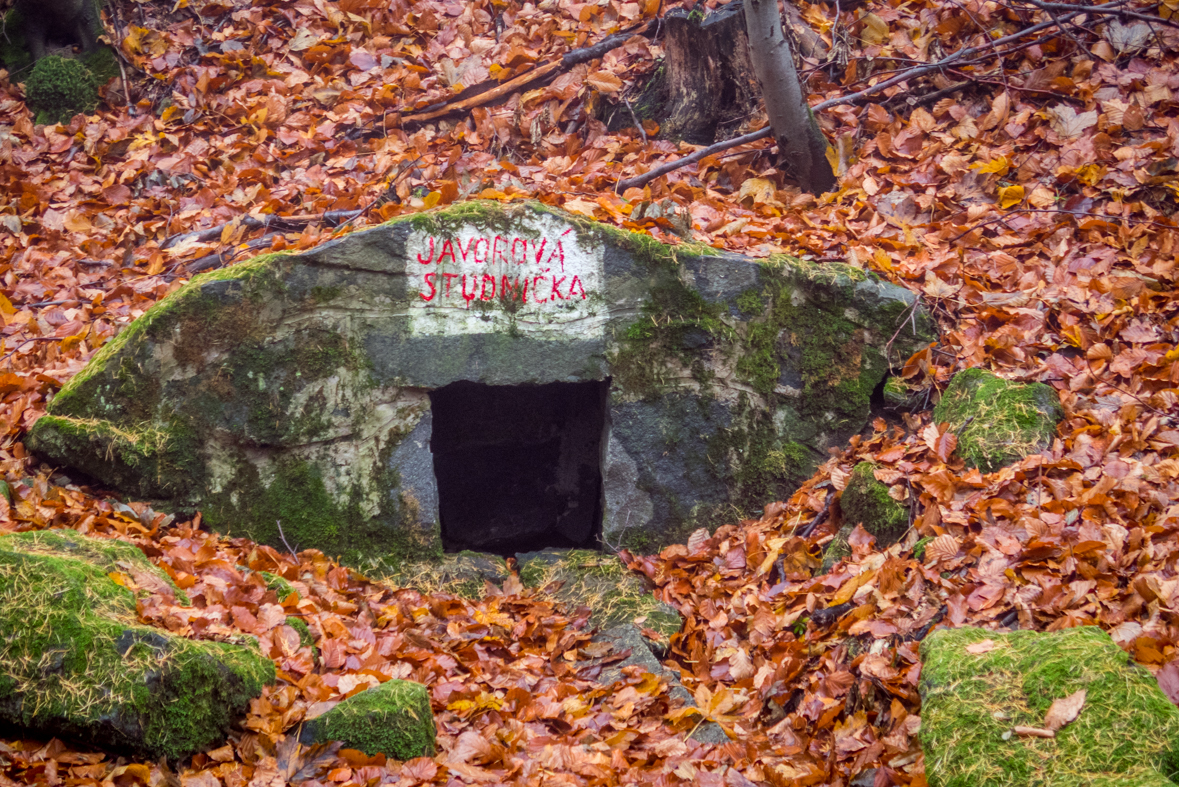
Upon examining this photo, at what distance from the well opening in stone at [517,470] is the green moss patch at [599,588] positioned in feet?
3.53

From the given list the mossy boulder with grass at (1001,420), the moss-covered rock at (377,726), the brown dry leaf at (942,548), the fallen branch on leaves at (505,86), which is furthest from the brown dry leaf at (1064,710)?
the fallen branch on leaves at (505,86)

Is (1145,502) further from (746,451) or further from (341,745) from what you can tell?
(341,745)

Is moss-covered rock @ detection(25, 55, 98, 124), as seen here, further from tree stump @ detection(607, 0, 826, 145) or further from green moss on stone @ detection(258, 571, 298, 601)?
green moss on stone @ detection(258, 571, 298, 601)

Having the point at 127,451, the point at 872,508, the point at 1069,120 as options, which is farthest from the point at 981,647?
the point at 1069,120

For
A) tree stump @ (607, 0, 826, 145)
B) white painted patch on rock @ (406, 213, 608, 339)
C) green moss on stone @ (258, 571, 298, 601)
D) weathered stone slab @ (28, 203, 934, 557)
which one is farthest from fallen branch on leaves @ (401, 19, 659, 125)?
green moss on stone @ (258, 571, 298, 601)

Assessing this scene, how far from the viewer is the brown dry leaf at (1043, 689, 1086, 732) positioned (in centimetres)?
221

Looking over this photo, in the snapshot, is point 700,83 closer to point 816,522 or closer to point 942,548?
point 816,522

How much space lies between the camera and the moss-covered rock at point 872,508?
12.0 feet

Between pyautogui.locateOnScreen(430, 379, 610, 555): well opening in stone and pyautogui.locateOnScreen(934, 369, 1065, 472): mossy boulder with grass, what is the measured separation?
98.9 inches

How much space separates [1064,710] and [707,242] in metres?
3.30

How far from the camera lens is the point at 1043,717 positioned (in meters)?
2.24

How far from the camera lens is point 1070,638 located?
2430 millimetres

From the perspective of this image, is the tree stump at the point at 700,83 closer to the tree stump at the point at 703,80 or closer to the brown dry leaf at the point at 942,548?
the tree stump at the point at 703,80

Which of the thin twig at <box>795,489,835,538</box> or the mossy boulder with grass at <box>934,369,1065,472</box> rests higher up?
the mossy boulder with grass at <box>934,369,1065,472</box>
